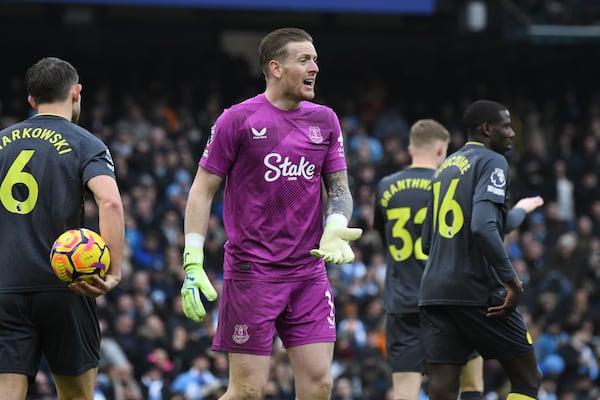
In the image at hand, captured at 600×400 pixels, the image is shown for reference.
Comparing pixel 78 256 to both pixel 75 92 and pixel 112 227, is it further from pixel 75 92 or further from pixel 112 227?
pixel 75 92

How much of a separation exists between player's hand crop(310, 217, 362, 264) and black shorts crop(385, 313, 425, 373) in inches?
103

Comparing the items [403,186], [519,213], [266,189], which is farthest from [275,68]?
[403,186]

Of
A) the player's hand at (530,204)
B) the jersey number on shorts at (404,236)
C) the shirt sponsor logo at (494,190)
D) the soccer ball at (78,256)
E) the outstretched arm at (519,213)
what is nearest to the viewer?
the soccer ball at (78,256)

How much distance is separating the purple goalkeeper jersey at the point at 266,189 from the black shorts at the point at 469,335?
1194 mm

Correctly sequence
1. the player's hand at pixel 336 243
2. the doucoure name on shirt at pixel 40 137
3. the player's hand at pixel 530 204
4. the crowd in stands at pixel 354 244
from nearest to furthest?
the doucoure name on shirt at pixel 40 137 < the player's hand at pixel 336 243 < the player's hand at pixel 530 204 < the crowd in stands at pixel 354 244

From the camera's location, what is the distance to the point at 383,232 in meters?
9.85

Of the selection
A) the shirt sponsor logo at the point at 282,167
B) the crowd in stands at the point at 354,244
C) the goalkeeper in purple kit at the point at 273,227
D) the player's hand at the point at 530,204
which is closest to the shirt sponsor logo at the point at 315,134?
the goalkeeper in purple kit at the point at 273,227

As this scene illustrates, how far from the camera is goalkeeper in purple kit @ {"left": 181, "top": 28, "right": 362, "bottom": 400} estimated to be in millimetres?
7199

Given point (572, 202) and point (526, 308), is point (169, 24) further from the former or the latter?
point (526, 308)

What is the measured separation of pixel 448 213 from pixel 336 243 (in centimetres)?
131

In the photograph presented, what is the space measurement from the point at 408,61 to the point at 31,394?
47.4 feet

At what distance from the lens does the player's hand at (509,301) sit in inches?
304

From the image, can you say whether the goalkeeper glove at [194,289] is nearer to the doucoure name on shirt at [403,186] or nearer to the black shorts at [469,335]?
the black shorts at [469,335]

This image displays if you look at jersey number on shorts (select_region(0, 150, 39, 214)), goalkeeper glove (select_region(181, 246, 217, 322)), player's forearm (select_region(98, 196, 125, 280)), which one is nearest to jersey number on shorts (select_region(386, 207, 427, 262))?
goalkeeper glove (select_region(181, 246, 217, 322))
